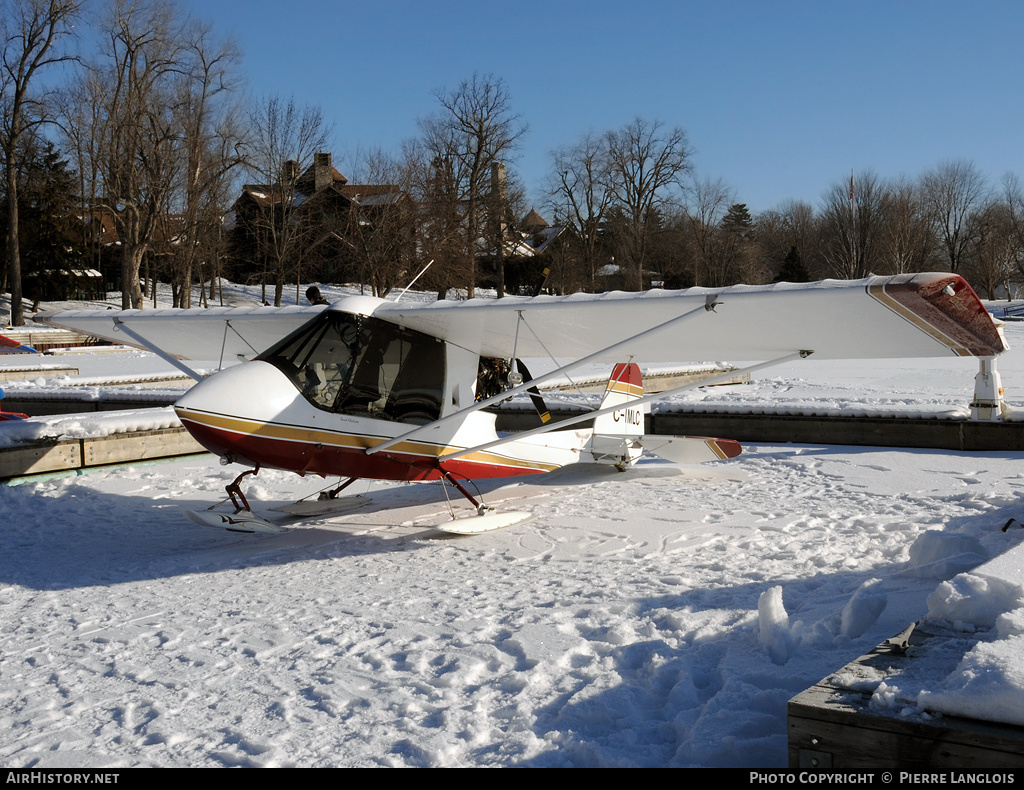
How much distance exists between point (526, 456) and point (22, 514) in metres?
5.13

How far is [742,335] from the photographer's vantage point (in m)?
6.90

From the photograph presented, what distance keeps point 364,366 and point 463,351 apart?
4.12 ft

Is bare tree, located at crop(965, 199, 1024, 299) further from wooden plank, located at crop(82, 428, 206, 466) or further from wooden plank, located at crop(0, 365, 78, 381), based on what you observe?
wooden plank, located at crop(82, 428, 206, 466)

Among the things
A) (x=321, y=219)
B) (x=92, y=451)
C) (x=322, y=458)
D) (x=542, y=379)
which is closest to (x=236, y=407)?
(x=322, y=458)

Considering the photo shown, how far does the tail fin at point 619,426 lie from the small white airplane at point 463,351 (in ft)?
3.23

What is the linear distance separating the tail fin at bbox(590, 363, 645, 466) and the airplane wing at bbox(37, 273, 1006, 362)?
1.36 meters

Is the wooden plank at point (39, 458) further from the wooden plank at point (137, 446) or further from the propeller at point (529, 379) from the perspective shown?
the propeller at point (529, 379)

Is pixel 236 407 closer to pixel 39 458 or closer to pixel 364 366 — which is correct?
pixel 364 366

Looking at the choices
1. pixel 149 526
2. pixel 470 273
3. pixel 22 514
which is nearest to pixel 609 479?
pixel 149 526

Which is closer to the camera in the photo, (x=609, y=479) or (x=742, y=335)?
(x=742, y=335)

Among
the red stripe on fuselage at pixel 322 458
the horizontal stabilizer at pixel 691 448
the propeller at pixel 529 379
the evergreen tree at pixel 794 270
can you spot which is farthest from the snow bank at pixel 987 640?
the evergreen tree at pixel 794 270

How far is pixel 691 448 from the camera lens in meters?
9.81

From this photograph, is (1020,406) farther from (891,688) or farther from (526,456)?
(891,688)

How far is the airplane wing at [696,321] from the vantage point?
5.38 meters
